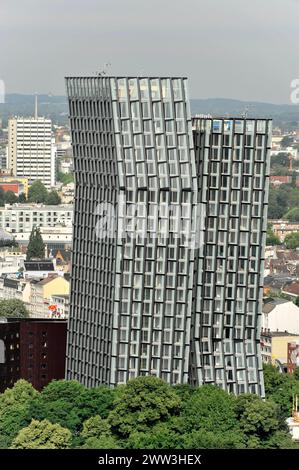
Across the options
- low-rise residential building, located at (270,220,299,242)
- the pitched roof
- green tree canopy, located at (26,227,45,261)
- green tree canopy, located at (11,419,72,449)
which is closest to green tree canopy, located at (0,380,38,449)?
green tree canopy, located at (11,419,72,449)

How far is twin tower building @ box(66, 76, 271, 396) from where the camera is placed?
2445 inches

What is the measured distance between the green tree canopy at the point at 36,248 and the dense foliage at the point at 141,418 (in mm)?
98107

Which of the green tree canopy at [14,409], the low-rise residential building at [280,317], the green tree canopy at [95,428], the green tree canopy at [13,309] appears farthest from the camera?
the green tree canopy at [13,309]

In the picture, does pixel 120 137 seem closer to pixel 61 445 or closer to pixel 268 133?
pixel 268 133

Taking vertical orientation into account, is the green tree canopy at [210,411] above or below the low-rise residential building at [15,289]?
above

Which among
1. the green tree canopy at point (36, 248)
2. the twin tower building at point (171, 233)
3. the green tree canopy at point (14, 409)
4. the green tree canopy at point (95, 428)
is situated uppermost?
the twin tower building at point (171, 233)

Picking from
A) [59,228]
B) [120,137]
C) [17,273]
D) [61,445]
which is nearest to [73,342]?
[120,137]

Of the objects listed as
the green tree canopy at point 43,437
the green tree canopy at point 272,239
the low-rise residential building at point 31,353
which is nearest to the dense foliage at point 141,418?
the green tree canopy at point 43,437

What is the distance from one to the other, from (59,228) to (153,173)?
372ft

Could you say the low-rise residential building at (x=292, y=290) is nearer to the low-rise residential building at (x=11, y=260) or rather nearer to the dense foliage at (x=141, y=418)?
the low-rise residential building at (x=11, y=260)

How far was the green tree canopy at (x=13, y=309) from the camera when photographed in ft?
365

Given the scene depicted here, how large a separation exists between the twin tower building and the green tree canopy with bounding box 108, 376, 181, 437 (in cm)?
421

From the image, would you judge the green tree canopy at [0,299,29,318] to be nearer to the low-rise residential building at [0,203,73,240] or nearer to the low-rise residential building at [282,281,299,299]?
the low-rise residential building at [282,281,299,299]

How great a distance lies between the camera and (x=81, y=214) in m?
67.6
